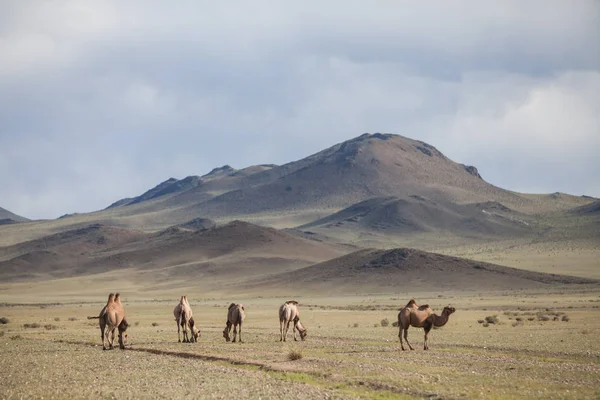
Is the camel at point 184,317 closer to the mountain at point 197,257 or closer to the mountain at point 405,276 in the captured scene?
the mountain at point 405,276

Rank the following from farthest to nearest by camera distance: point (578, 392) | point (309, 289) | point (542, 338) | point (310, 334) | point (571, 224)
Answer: point (571, 224), point (309, 289), point (310, 334), point (542, 338), point (578, 392)

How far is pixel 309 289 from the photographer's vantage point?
4171 inches

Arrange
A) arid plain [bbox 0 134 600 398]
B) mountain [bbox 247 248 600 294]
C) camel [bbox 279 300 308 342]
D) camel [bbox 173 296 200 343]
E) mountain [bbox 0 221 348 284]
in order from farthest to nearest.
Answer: mountain [bbox 0 221 348 284], mountain [bbox 247 248 600 294], camel [bbox 279 300 308 342], camel [bbox 173 296 200 343], arid plain [bbox 0 134 600 398]

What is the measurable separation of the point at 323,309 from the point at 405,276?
128ft

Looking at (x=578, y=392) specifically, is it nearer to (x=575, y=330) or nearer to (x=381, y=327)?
(x=575, y=330)

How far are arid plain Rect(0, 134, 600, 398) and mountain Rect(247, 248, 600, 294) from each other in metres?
0.31

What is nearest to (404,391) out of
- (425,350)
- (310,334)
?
(425,350)

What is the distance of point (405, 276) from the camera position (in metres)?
109

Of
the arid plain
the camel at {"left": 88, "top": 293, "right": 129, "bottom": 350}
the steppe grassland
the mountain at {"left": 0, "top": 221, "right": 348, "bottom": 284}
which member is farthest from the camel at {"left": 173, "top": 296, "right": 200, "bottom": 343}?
the mountain at {"left": 0, "top": 221, "right": 348, "bottom": 284}

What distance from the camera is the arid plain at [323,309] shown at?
2033 centimetres

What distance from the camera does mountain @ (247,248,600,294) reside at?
103250mm

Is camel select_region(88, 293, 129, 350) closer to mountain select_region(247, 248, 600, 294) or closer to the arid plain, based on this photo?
the arid plain

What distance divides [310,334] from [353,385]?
18036 mm

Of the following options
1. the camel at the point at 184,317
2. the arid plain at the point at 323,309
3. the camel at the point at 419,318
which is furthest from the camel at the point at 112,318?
the camel at the point at 419,318
